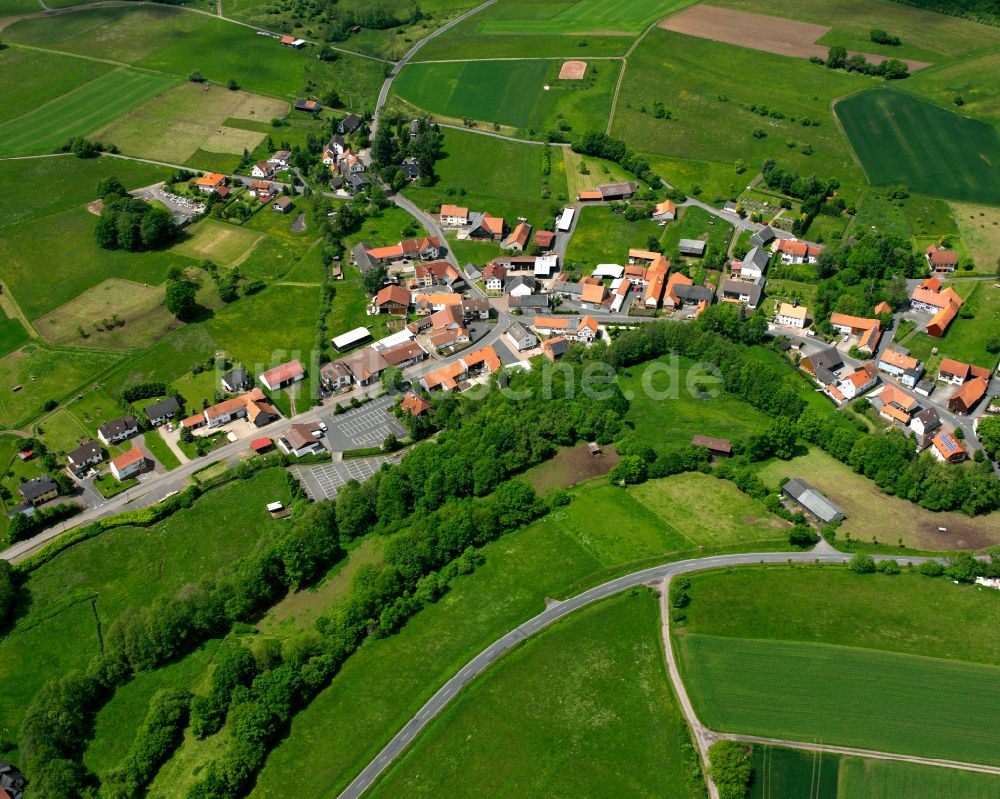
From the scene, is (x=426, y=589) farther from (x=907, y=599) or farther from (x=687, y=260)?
(x=687, y=260)

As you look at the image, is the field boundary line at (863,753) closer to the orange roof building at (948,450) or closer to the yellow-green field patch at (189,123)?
the orange roof building at (948,450)

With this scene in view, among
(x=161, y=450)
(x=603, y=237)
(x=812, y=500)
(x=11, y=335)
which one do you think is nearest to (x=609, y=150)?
(x=603, y=237)

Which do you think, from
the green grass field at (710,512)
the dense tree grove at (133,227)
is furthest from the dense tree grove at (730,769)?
the dense tree grove at (133,227)

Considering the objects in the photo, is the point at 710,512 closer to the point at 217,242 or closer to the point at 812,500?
the point at 812,500

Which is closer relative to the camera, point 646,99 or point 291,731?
point 291,731

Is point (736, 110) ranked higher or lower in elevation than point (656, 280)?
higher

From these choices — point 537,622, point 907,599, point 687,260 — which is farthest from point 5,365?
point 907,599

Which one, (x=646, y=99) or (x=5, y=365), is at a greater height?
(x=646, y=99)
